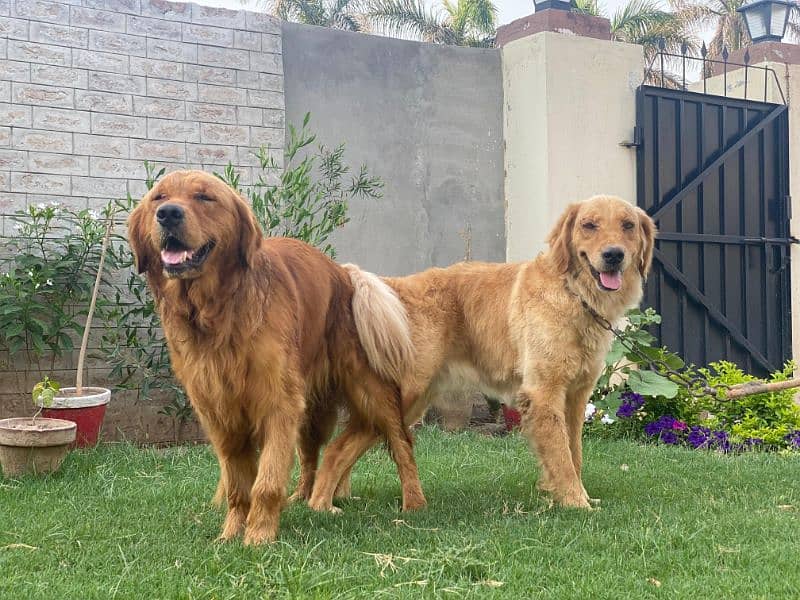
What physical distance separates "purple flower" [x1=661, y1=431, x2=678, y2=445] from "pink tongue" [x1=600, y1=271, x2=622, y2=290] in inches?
104

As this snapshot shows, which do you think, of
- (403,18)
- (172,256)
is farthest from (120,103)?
(403,18)

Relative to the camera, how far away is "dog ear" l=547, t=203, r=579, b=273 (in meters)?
4.75

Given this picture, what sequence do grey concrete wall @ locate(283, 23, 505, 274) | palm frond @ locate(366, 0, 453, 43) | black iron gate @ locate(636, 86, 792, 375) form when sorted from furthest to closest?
palm frond @ locate(366, 0, 453, 43) < black iron gate @ locate(636, 86, 792, 375) < grey concrete wall @ locate(283, 23, 505, 274)

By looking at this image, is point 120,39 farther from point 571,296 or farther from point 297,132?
point 571,296

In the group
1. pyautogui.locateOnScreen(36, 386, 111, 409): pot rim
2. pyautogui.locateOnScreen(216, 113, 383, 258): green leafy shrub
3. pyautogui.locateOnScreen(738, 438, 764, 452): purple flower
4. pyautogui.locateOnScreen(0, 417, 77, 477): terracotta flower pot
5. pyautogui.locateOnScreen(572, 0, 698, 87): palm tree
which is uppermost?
pyautogui.locateOnScreen(572, 0, 698, 87): palm tree

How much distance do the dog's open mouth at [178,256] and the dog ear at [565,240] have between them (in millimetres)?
2120

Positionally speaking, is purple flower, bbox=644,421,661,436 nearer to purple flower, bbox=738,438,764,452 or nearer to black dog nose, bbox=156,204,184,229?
purple flower, bbox=738,438,764,452

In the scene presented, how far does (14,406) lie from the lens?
6395mm

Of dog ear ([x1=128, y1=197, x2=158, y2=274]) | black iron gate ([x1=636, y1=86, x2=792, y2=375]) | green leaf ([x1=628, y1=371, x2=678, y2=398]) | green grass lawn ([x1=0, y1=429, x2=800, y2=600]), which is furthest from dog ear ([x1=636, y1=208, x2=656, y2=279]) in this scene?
black iron gate ([x1=636, y1=86, x2=792, y2=375])

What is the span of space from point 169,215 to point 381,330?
4.60ft

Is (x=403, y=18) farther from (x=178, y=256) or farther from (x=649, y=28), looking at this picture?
(x=178, y=256)

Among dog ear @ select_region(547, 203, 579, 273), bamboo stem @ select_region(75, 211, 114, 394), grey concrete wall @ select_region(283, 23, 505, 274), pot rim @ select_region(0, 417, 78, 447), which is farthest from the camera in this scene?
grey concrete wall @ select_region(283, 23, 505, 274)

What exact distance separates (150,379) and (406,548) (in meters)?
3.56

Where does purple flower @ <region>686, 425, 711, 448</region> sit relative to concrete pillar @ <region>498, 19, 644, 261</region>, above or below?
below
